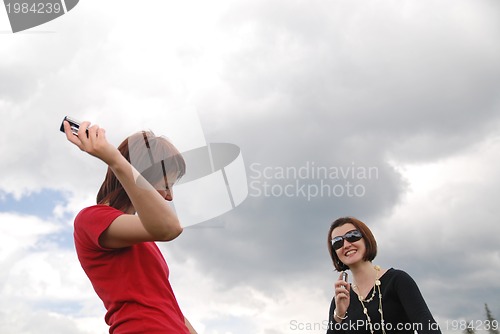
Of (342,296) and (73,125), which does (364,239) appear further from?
(73,125)

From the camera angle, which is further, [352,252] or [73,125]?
[352,252]

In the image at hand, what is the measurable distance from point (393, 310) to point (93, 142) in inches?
180

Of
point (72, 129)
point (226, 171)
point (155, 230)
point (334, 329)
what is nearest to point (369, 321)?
point (334, 329)

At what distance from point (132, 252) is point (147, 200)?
1.89 feet

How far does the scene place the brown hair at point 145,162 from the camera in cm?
310

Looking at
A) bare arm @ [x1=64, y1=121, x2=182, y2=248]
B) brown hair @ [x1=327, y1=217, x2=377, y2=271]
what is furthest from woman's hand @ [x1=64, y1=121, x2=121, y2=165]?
brown hair @ [x1=327, y1=217, x2=377, y2=271]

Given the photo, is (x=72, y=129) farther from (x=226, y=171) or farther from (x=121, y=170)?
(x=226, y=171)

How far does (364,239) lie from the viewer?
6535mm

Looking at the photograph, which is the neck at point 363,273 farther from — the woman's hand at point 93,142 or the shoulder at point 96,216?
the woman's hand at point 93,142

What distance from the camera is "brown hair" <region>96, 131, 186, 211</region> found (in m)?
3.10

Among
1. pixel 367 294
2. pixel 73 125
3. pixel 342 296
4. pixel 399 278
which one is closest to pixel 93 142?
pixel 73 125

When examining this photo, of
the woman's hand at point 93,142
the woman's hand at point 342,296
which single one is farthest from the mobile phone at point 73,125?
the woman's hand at point 342,296

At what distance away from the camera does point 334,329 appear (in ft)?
20.5

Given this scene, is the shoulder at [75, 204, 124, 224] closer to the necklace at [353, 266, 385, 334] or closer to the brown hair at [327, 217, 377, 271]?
the necklace at [353, 266, 385, 334]
